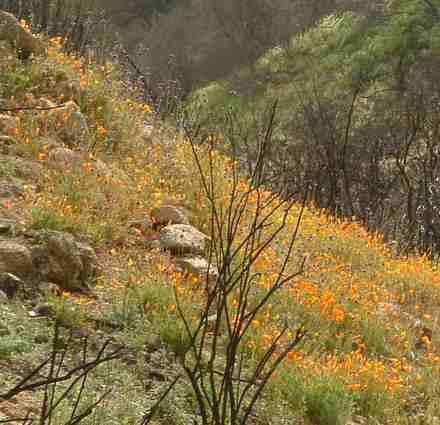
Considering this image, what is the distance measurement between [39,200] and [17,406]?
1847 mm

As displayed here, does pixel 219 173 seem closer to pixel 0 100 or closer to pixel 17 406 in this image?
pixel 0 100

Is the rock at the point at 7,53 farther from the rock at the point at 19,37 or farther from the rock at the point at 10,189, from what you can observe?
the rock at the point at 10,189

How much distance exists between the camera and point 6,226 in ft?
13.4

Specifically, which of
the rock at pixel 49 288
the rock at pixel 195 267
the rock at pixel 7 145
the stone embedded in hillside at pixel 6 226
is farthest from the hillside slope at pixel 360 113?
the rock at pixel 7 145

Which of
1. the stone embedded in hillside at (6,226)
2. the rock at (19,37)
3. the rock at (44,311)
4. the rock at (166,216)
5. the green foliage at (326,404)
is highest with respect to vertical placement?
the rock at (19,37)

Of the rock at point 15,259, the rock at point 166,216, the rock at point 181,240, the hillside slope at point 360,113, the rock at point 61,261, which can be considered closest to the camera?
the rock at point 15,259

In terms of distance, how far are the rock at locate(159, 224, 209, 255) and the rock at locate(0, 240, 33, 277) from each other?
4.10 feet

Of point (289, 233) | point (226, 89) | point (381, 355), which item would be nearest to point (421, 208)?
point (289, 233)

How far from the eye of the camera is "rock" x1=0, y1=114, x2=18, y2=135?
554 centimetres

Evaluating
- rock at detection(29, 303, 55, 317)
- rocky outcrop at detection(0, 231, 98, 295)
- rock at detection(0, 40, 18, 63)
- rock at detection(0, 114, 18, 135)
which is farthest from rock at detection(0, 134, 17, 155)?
rock at detection(29, 303, 55, 317)

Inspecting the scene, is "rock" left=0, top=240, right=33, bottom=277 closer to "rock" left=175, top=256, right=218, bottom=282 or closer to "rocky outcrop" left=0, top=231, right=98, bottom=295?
"rocky outcrop" left=0, top=231, right=98, bottom=295

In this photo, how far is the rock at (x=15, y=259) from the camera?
3.75 m

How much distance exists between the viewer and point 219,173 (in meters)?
6.54

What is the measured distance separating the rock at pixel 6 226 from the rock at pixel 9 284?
456 millimetres
